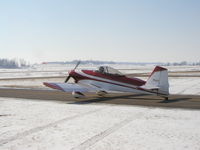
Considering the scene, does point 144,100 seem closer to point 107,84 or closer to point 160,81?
point 160,81

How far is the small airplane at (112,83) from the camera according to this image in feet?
55.9

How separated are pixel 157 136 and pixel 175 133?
2.73ft

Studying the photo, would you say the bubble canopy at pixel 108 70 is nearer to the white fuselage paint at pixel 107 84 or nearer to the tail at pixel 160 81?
the white fuselage paint at pixel 107 84

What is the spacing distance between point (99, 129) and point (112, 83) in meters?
9.71

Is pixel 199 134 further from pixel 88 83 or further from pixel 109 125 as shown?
pixel 88 83

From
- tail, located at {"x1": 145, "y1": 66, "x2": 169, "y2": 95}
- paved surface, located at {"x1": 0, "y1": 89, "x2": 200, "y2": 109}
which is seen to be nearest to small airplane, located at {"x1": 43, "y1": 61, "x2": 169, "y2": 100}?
tail, located at {"x1": 145, "y1": 66, "x2": 169, "y2": 95}

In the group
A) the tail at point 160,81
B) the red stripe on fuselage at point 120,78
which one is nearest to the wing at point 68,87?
the red stripe on fuselage at point 120,78

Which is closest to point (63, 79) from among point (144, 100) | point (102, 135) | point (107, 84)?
point (107, 84)

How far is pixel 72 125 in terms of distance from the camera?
10.8 metres

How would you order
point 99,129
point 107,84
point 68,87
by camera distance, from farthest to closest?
1. point 107,84
2. point 68,87
3. point 99,129

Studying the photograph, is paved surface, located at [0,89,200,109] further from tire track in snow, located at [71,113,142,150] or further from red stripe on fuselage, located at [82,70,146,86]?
tire track in snow, located at [71,113,142,150]

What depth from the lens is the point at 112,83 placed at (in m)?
19.7

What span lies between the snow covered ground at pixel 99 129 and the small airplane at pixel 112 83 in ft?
9.86

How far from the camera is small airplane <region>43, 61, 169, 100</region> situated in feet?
55.9
